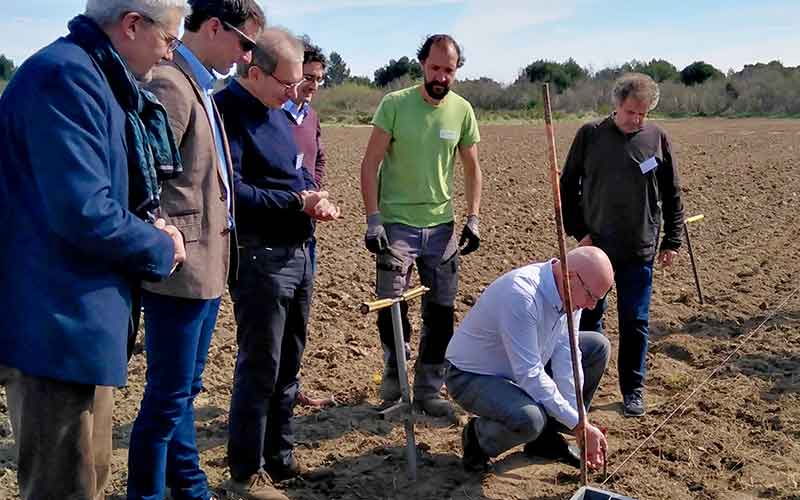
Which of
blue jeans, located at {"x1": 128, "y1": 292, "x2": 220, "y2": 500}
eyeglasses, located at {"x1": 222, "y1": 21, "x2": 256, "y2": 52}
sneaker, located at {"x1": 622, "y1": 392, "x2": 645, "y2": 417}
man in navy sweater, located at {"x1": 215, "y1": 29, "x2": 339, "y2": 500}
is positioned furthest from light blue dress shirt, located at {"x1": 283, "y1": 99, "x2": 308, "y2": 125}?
sneaker, located at {"x1": 622, "y1": 392, "x2": 645, "y2": 417}

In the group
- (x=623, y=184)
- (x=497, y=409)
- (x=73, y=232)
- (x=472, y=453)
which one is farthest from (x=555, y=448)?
Result: (x=73, y=232)

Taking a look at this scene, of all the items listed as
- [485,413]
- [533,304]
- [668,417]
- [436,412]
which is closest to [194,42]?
[533,304]

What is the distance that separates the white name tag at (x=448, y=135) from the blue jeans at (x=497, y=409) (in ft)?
4.22

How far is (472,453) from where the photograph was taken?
4172 mm

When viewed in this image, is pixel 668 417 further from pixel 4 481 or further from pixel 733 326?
pixel 4 481

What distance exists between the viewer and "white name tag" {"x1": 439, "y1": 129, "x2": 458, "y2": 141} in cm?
478

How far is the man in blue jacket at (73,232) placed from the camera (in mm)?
→ 2287

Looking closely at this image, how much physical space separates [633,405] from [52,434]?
3466mm

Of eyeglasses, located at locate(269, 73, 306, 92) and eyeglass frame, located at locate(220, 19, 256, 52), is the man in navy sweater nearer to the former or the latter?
eyeglasses, located at locate(269, 73, 306, 92)

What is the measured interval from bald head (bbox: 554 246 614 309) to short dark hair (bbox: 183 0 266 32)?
5.43 feet

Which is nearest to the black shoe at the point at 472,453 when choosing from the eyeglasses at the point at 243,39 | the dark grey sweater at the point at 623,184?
the dark grey sweater at the point at 623,184

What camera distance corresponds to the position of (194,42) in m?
3.16

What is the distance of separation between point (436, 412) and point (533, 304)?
131 cm

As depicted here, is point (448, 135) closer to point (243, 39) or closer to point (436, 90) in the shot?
point (436, 90)
